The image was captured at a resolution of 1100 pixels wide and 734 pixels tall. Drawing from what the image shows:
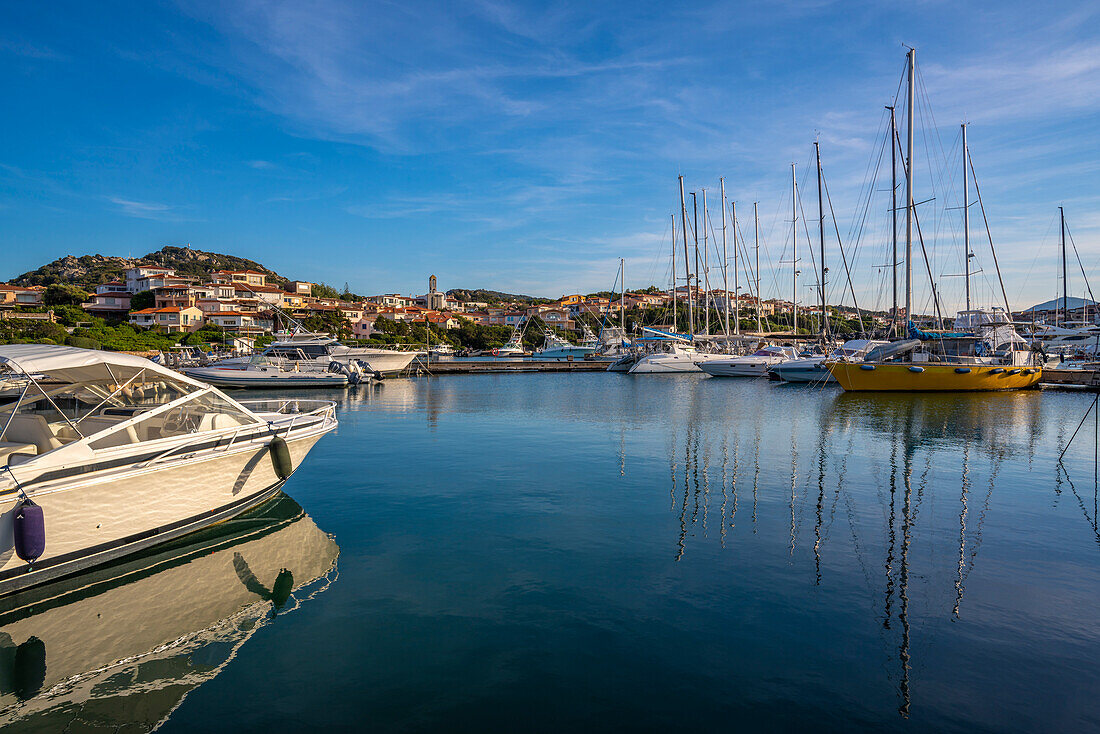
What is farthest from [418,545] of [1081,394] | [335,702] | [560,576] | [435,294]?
[435,294]

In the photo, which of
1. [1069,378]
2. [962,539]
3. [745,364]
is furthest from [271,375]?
[1069,378]

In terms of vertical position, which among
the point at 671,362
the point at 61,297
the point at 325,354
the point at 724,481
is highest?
the point at 61,297

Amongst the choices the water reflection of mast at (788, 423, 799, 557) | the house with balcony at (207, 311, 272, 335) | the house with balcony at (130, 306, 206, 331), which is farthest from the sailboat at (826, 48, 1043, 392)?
the house with balcony at (130, 306, 206, 331)

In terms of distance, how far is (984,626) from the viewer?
6457mm

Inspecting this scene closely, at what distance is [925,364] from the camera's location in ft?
104

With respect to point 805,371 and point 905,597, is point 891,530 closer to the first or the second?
point 905,597

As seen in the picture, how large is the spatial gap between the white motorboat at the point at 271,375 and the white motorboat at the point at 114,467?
106ft

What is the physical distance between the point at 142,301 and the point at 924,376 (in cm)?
10181

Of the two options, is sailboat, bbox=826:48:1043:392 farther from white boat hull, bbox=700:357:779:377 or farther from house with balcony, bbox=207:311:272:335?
house with balcony, bbox=207:311:272:335

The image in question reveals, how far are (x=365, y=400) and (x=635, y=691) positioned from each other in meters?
30.9

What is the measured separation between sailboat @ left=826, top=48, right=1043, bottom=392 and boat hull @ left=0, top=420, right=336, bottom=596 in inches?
1207

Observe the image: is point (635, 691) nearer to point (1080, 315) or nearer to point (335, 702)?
point (335, 702)

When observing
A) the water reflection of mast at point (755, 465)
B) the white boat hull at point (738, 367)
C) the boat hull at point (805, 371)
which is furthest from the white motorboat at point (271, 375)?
Answer: the water reflection of mast at point (755, 465)

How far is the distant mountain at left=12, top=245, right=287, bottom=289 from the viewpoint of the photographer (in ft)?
449
